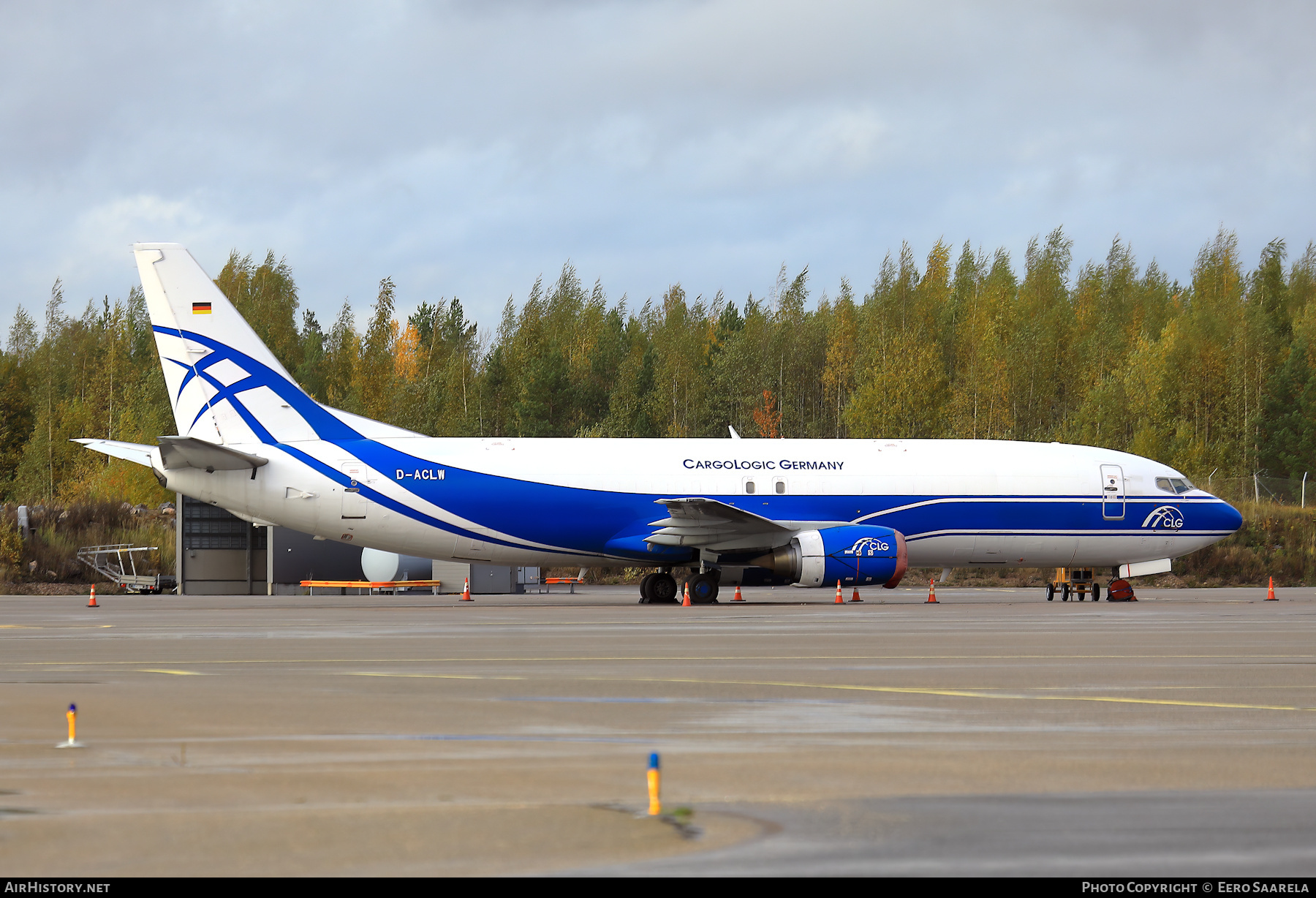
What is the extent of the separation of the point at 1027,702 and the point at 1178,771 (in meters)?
3.95

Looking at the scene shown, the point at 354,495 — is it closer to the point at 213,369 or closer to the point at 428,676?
the point at 213,369

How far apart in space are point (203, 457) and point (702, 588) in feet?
38.3

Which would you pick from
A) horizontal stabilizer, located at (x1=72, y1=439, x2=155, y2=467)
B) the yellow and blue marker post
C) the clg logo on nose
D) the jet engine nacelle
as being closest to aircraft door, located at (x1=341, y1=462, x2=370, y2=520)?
horizontal stabilizer, located at (x1=72, y1=439, x2=155, y2=467)

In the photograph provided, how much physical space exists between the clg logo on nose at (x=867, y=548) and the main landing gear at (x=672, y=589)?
347cm

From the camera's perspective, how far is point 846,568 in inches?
1245

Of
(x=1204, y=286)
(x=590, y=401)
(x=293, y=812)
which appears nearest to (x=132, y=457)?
(x=293, y=812)

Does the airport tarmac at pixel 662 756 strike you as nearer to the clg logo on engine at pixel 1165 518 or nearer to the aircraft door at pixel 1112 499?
the aircraft door at pixel 1112 499

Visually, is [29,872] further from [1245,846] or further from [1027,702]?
[1027,702]

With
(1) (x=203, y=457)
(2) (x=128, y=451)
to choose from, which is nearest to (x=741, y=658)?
(1) (x=203, y=457)

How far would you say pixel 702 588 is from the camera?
1310 inches

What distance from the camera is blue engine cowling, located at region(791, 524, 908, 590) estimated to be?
3158 centimetres

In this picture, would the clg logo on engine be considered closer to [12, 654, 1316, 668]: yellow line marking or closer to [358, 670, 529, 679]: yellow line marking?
[12, 654, 1316, 668]: yellow line marking

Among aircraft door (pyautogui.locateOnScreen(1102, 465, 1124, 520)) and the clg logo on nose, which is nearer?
the clg logo on nose

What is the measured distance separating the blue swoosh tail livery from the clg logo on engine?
6.10 ft
